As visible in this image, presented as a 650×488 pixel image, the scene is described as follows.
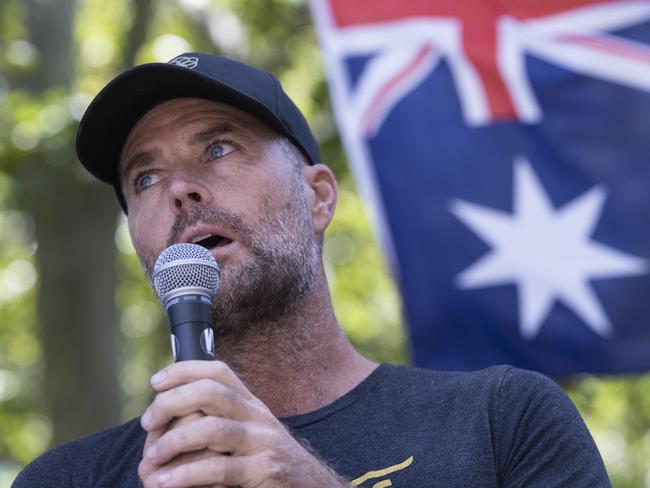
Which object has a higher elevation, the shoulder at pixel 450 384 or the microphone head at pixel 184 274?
the microphone head at pixel 184 274

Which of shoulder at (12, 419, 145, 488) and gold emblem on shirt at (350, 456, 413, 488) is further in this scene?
shoulder at (12, 419, 145, 488)

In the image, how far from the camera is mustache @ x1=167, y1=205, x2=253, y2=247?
264 centimetres

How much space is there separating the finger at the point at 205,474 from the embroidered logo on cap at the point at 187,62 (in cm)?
132

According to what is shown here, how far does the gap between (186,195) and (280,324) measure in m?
0.42

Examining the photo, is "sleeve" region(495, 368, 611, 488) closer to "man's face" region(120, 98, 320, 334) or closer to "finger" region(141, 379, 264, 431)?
"man's face" region(120, 98, 320, 334)

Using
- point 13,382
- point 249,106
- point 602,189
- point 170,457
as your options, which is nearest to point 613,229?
point 602,189

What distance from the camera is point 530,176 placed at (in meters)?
5.39

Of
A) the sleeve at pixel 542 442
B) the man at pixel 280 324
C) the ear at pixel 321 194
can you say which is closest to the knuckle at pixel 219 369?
the man at pixel 280 324

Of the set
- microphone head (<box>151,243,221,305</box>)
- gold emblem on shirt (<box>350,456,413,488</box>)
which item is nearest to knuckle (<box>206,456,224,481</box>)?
microphone head (<box>151,243,221,305</box>)

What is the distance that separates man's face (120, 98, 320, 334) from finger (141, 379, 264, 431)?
0.81 m

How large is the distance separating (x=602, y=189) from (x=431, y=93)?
38.3 inches

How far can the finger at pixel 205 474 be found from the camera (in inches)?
67.4

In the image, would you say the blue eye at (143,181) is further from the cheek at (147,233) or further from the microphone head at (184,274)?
the microphone head at (184,274)

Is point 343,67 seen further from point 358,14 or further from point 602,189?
point 602,189
